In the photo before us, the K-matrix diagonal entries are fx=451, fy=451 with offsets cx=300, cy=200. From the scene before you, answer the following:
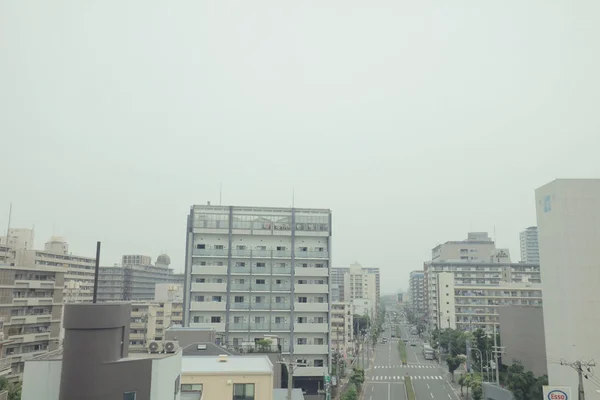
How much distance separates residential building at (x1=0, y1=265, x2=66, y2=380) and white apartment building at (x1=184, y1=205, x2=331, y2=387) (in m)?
18.3

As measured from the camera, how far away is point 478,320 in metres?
105

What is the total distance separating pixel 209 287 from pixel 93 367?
4349cm

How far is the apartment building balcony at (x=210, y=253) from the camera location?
56562mm

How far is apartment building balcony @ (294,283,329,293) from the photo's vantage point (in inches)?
2227

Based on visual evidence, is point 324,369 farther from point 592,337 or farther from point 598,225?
point 598,225

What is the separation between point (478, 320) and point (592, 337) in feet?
246

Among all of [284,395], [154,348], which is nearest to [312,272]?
[284,395]

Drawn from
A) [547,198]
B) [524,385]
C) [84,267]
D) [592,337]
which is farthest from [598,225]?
[84,267]

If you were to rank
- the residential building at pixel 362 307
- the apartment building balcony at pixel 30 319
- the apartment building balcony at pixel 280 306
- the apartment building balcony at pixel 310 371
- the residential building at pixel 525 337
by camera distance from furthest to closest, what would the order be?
the residential building at pixel 362 307 → the apartment building balcony at pixel 280 306 → the apartment building balcony at pixel 30 319 → the apartment building balcony at pixel 310 371 → the residential building at pixel 525 337

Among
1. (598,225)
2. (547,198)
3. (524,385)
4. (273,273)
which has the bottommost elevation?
(524,385)

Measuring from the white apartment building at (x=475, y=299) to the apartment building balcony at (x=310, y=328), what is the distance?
5490cm

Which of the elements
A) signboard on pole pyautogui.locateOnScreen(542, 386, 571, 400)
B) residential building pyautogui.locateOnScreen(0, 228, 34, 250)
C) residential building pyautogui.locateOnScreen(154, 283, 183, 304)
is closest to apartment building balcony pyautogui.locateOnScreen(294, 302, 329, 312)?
signboard on pole pyautogui.locateOnScreen(542, 386, 571, 400)

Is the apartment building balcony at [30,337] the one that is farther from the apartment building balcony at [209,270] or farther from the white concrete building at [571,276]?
the white concrete building at [571,276]

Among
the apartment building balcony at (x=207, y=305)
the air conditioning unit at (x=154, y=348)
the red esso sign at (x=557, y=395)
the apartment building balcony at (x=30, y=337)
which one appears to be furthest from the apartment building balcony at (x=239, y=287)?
the red esso sign at (x=557, y=395)
